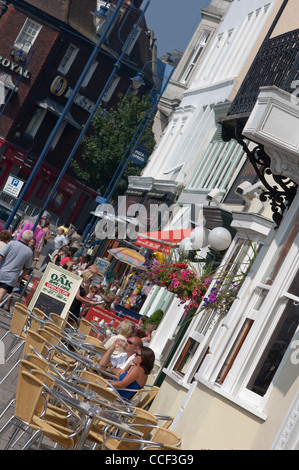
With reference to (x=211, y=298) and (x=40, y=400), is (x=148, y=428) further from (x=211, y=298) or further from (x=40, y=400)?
(x=211, y=298)

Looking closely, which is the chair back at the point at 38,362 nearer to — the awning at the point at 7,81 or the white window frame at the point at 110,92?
the awning at the point at 7,81

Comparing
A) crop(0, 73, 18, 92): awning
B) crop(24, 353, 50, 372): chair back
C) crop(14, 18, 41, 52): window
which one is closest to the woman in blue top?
crop(24, 353, 50, 372): chair back

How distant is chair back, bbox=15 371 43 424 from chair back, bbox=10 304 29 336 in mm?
4940

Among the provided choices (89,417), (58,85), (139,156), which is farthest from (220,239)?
(58,85)

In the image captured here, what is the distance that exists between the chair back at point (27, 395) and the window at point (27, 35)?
58854mm

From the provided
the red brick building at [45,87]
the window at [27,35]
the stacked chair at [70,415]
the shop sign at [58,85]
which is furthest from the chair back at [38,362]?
the window at [27,35]

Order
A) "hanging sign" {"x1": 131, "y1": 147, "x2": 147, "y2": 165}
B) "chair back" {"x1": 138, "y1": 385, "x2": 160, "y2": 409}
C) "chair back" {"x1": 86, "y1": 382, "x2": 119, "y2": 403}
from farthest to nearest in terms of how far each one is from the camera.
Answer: "hanging sign" {"x1": 131, "y1": 147, "x2": 147, "y2": 165} → "chair back" {"x1": 138, "y1": 385, "x2": 160, "y2": 409} → "chair back" {"x1": 86, "y1": 382, "x2": 119, "y2": 403}

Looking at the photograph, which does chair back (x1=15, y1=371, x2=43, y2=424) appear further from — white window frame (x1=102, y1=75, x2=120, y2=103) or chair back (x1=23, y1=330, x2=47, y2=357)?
white window frame (x1=102, y1=75, x2=120, y2=103)

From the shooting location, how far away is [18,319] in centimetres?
1421

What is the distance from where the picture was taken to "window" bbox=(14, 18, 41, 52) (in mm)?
66250

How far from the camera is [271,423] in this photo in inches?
387

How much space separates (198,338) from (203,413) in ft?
14.4

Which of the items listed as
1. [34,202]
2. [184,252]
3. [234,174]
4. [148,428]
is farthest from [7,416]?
[34,202]

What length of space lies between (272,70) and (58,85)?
180ft
